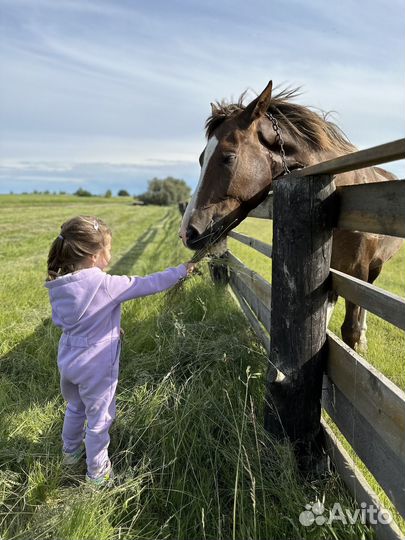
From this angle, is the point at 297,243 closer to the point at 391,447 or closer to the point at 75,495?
the point at 391,447

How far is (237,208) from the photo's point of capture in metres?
2.83

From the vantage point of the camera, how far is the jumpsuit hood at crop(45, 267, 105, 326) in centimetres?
224

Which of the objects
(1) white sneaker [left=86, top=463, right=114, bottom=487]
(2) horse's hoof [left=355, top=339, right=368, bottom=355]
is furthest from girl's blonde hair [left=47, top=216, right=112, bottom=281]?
(2) horse's hoof [left=355, top=339, right=368, bottom=355]

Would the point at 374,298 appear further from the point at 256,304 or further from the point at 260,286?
the point at 256,304

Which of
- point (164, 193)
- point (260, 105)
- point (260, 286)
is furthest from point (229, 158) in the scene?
point (164, 193)

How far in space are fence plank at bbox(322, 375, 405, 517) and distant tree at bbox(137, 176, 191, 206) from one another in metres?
79.2

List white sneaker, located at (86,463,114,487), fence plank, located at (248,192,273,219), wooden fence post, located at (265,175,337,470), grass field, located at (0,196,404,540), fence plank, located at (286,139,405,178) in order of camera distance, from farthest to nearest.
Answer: fence plank, located at (248,192,273,219) → white sneaker, located at (86,463,114,487) → wooden fence post, located at (265,175,337,470) → grass field, located at (0,196,404,540) → fence plank, located at (286,139,405,178)

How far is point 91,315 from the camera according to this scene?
2.28m

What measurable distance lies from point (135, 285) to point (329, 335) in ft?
3.72

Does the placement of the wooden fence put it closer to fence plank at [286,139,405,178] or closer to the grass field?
fence plank at [286,139,405,178]

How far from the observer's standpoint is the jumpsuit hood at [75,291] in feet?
7.36

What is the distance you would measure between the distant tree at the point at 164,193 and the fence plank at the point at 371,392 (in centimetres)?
7928

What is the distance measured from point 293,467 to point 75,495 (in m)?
1.12

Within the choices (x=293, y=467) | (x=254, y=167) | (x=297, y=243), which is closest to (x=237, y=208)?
(x=254, y=167)
